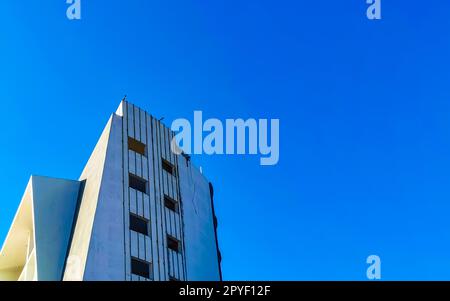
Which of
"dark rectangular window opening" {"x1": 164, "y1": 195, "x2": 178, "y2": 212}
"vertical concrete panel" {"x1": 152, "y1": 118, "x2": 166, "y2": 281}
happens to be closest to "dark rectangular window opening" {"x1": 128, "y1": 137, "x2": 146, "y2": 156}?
"vertical concrete panel" {"x1": 152, "y1": 118, "x2": 166, "y2": 281}

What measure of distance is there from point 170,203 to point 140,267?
5.49 metres

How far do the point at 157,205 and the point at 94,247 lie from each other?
18.6ft

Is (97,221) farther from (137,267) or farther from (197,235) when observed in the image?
(197,235)

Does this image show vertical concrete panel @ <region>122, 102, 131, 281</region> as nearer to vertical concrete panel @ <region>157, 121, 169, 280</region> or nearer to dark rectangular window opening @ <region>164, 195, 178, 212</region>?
vertical concrete panel @ <region>157, 121, 169, 280</region>

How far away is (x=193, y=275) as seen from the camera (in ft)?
107

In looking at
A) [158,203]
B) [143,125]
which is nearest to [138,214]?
[158,203]

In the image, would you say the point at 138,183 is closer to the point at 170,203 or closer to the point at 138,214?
the point at 138,214

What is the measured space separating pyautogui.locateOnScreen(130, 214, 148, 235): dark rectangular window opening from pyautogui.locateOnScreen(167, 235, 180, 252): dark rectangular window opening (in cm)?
179

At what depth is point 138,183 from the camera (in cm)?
3234

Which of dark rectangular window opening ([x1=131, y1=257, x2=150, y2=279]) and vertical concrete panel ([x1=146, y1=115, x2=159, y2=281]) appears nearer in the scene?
dark rectangular window opening ([x1=131, y1=257, x2=150, y2=279])

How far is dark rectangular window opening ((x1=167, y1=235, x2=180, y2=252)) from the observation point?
32.0 metres

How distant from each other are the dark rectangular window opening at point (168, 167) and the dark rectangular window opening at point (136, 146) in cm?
163
